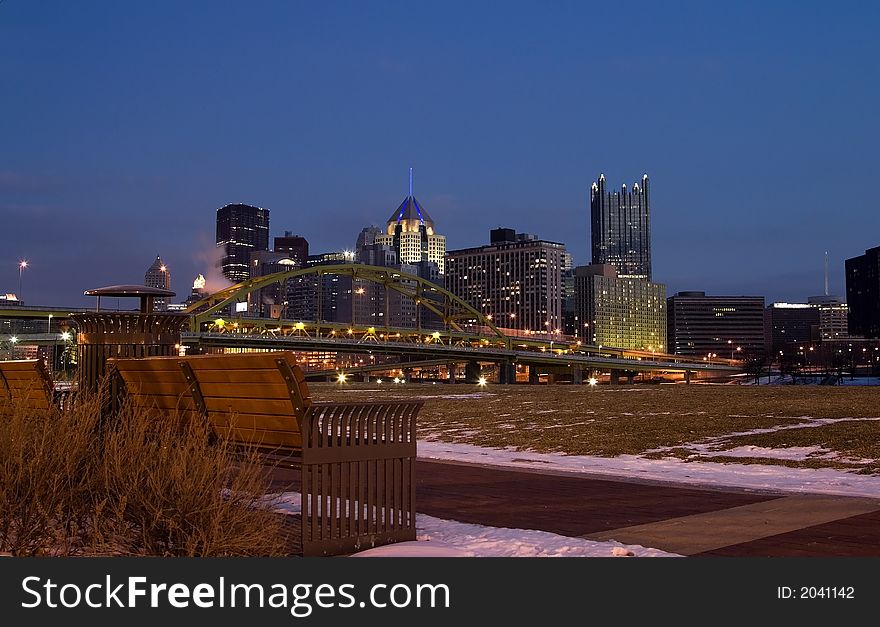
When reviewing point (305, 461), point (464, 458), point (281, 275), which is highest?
point (281, 275)

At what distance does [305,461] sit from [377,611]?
1609 millimetres

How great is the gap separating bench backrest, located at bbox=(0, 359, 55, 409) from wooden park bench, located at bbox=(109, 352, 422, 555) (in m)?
2.89

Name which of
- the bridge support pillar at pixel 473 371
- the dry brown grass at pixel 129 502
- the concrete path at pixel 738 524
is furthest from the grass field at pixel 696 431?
the bridge support pillar at pixel 473 371

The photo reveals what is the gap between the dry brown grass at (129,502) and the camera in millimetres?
5250

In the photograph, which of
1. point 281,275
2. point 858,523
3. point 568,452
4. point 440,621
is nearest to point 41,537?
point 440,621

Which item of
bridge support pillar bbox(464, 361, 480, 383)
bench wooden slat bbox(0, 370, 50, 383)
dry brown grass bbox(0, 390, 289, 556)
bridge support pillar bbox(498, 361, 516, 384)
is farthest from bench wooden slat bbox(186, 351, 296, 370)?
bridge support pillar bbox(464, 361, 480, 383)

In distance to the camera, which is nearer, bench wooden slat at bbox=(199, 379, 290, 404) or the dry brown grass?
the dry brown grass

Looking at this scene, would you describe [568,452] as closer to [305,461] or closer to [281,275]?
[305,461]

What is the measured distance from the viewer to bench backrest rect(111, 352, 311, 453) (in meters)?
5.89

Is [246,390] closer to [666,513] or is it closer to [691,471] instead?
[666,513]

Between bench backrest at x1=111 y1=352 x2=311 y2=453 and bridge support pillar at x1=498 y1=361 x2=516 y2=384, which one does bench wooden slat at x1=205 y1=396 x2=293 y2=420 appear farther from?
bridge support pillar at x1=498 y1=361 x2=516 y2=384

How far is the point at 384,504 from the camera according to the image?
6.32m

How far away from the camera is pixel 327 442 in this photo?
5.98 metres

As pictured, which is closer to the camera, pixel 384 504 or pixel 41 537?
pixel 41 537
